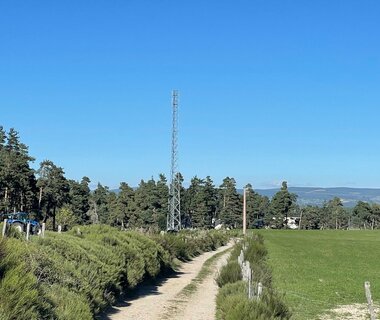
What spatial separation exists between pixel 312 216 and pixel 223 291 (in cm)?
14792

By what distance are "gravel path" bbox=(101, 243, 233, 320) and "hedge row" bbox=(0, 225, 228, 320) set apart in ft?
1.63

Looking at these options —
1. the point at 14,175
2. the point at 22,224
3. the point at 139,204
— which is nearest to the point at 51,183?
the point at 14,175

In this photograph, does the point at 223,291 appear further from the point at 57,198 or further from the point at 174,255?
the point at 57,198

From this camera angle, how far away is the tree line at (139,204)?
72.0 metres

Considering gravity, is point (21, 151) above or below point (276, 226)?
above

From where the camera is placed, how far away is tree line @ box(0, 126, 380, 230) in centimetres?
7200

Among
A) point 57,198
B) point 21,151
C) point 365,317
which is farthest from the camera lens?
point 57,198

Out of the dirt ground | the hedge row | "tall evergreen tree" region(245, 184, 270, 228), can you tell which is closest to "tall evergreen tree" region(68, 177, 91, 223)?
"tall evergreen tree" region(245, 184, 270, 228)

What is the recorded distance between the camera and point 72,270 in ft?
45.6

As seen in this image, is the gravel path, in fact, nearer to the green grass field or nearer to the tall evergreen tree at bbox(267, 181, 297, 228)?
the green grass field

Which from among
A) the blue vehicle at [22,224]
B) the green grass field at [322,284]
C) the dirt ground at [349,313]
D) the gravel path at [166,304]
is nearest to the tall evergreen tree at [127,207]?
the blue vehicle at [22,224]

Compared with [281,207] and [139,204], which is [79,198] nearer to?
[139,204]

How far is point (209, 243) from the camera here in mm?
49500

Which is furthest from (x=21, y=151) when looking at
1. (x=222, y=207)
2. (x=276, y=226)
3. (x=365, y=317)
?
(x=276, y=226)
